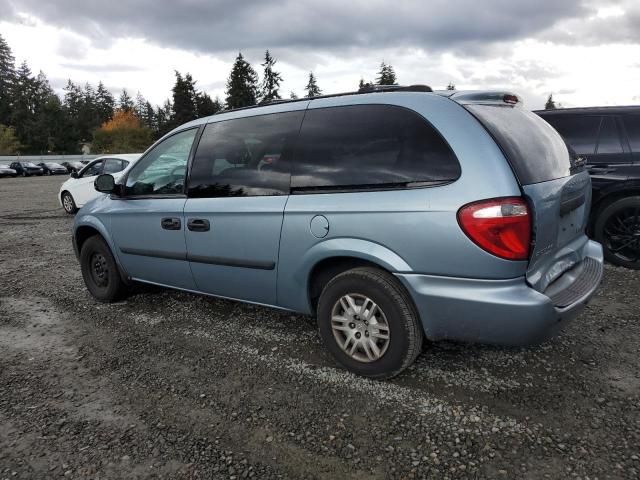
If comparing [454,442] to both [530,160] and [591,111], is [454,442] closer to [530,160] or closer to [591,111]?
[530,160]

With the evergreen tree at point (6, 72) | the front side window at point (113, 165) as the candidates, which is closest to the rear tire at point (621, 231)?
the front side window at point (113, 165)

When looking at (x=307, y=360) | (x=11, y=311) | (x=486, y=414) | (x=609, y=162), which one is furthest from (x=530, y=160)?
(x=11, y=311)

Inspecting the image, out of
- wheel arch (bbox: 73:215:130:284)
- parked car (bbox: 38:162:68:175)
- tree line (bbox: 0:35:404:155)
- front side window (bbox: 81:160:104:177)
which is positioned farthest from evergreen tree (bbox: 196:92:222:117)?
wheel arch (bbox: 73:215:130:284)

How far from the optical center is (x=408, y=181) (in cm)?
258

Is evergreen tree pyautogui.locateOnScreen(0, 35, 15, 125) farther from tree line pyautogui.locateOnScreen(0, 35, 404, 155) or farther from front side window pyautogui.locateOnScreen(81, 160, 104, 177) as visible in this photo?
front side window pyautogui.locateOnScreen(81, 160, 104, 177)

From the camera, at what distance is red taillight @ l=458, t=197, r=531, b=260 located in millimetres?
2322

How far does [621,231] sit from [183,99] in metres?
68.1

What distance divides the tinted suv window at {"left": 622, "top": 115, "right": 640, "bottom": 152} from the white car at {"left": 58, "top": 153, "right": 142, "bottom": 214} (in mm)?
9995

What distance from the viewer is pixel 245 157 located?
338 cm

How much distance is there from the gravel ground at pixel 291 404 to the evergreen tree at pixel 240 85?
64821 mm

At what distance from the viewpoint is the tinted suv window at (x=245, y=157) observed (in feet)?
10.4

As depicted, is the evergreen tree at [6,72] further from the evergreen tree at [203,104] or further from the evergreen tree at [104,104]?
the evergreen tree at [203,104]

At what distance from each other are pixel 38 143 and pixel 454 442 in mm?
79172

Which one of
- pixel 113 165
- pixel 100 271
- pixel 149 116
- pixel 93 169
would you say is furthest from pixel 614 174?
pixel 149 116
